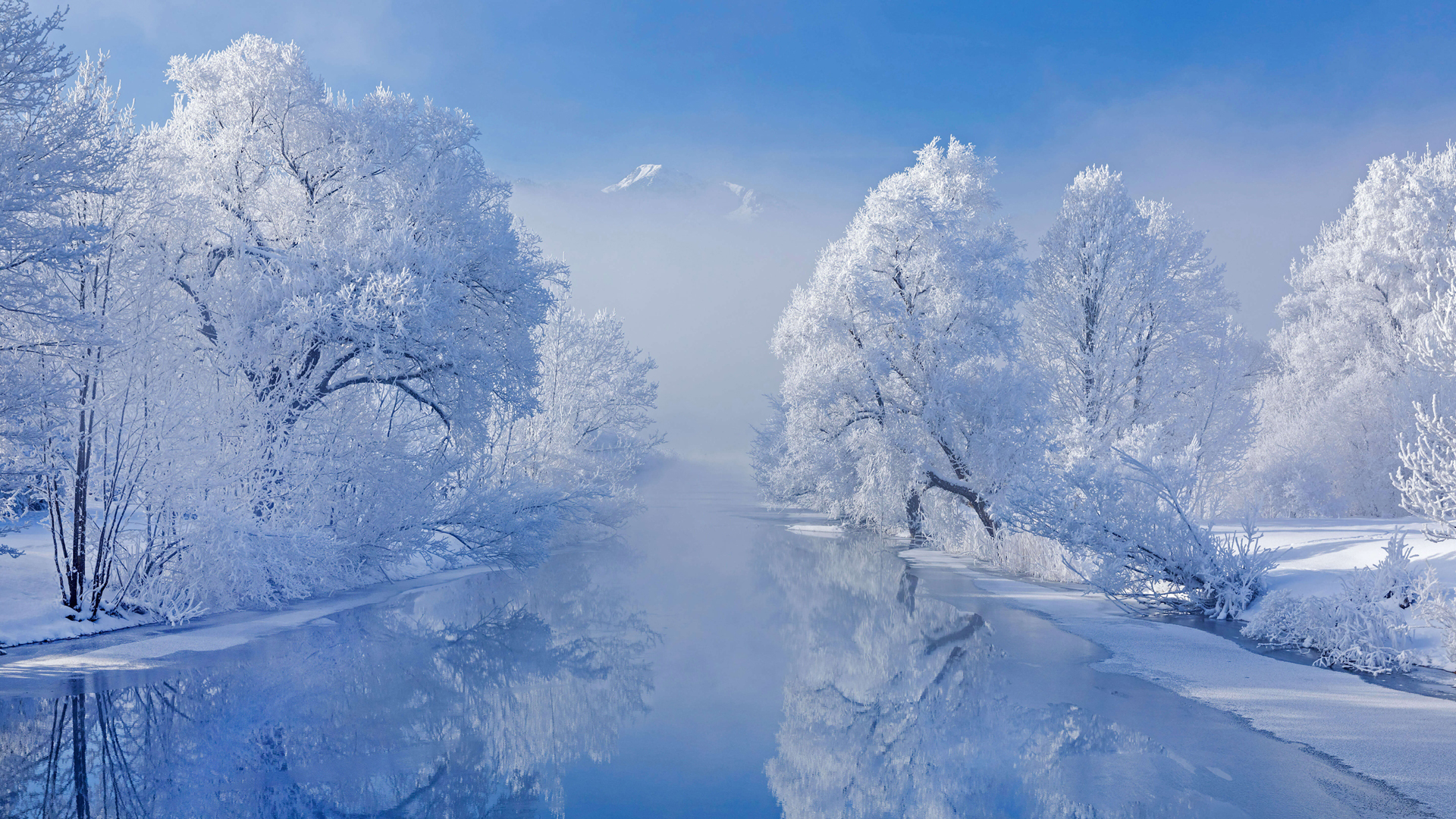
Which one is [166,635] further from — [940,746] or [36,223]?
[940,746]

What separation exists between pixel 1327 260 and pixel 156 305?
33.2 meters

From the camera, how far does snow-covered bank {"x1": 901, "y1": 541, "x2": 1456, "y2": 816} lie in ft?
18.5

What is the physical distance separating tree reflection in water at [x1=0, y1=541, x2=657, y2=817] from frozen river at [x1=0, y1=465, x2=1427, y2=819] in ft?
0.08

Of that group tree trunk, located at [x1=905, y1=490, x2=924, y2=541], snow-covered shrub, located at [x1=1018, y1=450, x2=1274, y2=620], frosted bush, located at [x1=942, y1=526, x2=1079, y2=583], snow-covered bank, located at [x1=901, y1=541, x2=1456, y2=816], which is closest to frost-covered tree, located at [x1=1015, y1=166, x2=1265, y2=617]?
frosted bush, located at [x1=942, y1=526, x2=1079, y2=583]

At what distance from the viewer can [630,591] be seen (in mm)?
14828

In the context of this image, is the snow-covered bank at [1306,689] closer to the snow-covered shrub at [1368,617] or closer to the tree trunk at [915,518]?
the snow-covered shrub at [1368,617]

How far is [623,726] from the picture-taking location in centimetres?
666

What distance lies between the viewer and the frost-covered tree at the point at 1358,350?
73.3ft

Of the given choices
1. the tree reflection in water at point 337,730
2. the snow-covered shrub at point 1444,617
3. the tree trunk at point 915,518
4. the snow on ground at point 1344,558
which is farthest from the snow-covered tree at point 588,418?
the snow-covered shrub at point 1444,617

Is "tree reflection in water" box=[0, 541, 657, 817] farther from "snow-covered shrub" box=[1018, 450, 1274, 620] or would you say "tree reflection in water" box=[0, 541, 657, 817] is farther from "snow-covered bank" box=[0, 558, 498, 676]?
"snow-covered shrub" box=[1018, 450, 1274, 620]

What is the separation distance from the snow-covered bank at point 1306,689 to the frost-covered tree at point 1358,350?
11.1 metres

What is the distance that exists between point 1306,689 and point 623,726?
5955 mm

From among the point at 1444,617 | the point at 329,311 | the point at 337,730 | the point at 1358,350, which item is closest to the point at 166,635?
the point at 337,730

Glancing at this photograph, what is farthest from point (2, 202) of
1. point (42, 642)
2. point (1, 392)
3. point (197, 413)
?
point (42, 642)
